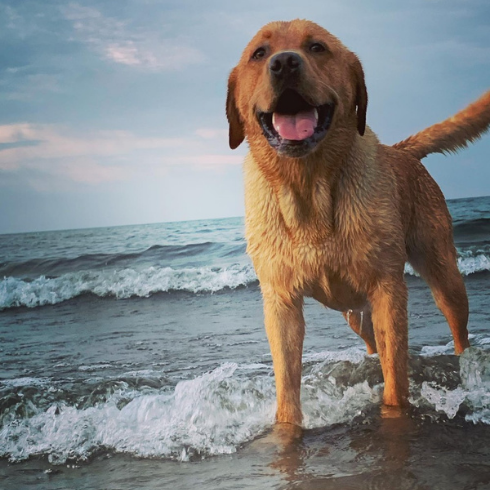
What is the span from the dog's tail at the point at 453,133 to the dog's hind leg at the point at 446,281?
80cm

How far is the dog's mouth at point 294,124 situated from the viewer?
3.18 metres

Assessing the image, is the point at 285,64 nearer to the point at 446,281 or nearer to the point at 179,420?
the point at 446,281

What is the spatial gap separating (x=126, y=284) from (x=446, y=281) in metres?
9.81

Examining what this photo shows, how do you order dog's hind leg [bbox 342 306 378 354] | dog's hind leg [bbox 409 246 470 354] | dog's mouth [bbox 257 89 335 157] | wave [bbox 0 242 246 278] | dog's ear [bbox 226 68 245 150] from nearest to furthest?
1. dog's mouth [bbox 257 89 335 157]
2. dog's ear [bbox 226 68 245 150]
3. dog's hind leg [bbox 409 246 470 354]
4. dog's hind leg [bbox 342 306 378 354]
5. wave [bbox 0 242 246 278]

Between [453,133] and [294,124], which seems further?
[453,133]

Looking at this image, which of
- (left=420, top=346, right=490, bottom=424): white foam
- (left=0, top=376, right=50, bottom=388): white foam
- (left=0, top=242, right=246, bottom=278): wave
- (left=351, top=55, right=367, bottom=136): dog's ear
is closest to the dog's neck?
(left=351, top=55, right=367, bottom=136): dog's ear

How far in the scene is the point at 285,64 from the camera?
2975 millimetres

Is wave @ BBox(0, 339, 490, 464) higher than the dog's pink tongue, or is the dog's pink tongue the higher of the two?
the dog's pink tongue

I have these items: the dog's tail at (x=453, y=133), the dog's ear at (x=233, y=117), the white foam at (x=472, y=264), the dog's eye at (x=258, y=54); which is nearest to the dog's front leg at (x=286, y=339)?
the dog's ear at (x=233, y=117)

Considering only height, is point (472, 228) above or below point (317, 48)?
below

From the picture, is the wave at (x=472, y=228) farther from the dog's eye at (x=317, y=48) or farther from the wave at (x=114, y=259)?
the dog's eye at (x=317, y=48)

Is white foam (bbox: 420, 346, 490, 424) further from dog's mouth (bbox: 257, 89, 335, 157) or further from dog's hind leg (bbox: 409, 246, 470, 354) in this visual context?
dog's mouth (bbox: 257, 89, 335, 157)

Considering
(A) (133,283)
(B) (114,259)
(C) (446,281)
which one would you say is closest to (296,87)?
(C) (446,281)

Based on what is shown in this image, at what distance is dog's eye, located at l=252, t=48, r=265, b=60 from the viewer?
10.9 ft
